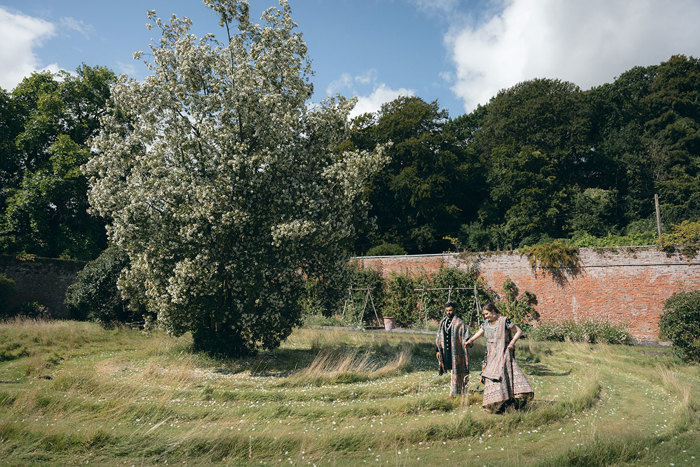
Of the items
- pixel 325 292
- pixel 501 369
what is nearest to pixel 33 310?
pixel 325 292

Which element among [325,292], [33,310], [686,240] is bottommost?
[33,310]

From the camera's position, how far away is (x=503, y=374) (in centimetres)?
771

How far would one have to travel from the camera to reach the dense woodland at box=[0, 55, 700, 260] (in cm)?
3108

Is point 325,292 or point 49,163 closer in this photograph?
point 325,292

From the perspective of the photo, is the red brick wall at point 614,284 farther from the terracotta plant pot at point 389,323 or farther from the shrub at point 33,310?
the shrub at point 33,310

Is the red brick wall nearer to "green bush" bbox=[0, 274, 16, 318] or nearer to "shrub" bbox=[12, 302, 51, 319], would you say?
"shrub" bbox=[12, 302, 51, 319]

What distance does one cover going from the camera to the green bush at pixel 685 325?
1325cm

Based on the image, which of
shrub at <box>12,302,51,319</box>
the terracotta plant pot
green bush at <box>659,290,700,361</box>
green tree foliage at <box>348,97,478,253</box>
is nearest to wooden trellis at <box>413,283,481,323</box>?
the terracotta plant pot

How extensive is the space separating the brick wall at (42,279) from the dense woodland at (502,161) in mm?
5791

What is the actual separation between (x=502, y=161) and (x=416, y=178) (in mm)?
8242

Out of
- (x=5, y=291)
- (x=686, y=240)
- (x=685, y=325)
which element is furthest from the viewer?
(x=5, y=291)

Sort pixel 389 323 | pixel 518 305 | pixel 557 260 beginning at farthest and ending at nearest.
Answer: pixel 389 323, pixel 518 305, pixel 557 260

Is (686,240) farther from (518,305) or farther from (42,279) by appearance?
(42,279)

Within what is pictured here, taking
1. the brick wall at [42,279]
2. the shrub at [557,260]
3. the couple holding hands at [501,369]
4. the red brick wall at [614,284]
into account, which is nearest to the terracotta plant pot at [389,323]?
the red brick wall at [614,284]
